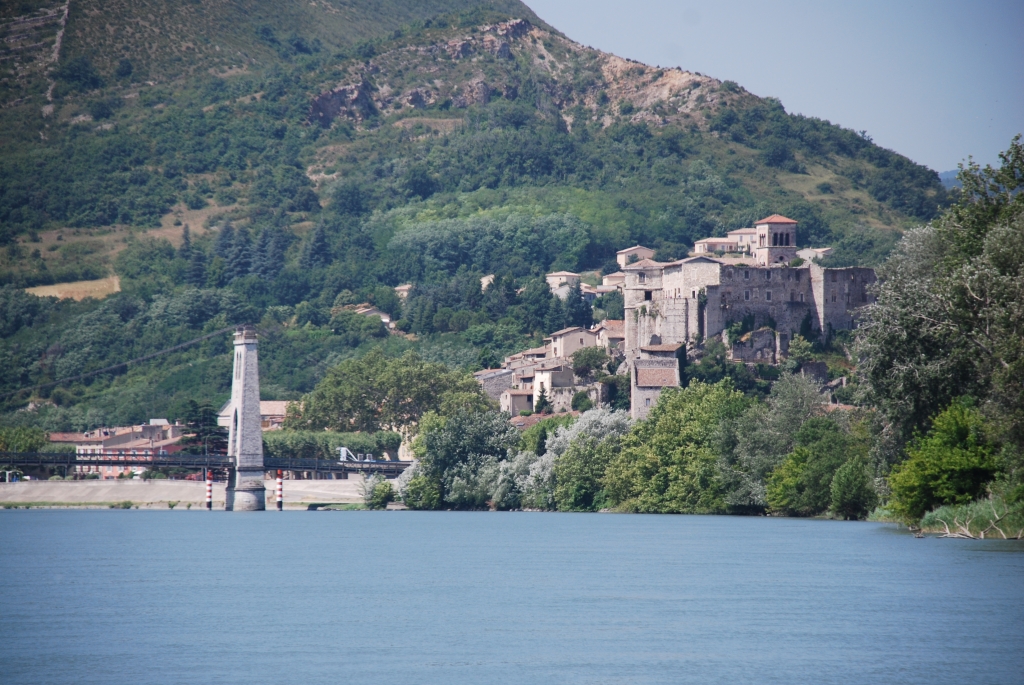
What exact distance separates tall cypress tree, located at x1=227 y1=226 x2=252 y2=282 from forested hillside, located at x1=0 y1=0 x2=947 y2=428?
0.26 meters

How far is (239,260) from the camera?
159 meters

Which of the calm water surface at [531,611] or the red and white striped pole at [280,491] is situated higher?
the calm water surface at [531,611]

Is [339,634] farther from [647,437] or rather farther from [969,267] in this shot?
[647,437]

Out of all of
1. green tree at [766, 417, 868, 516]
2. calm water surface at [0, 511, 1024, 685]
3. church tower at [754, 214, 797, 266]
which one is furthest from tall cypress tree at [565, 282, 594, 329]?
calm water surface at [0, 511, 1024, 685]

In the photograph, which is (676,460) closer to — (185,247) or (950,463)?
(950,463)

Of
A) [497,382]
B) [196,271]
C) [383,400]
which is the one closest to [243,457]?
[383,400]

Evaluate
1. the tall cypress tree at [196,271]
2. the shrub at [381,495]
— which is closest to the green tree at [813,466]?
the shrub at [381,495]

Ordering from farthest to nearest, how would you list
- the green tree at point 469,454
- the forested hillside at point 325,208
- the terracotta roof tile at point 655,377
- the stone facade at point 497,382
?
the forested hillside at point 325,208 < the stone facade at point 497,382 < the terracotta roof tile at point 655,377 < the green tree at point 469,454

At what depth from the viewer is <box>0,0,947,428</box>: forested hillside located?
126625 millimetres

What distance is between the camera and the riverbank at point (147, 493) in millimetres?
76875

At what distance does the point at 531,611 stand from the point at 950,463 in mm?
13034

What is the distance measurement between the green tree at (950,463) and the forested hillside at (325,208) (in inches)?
2947

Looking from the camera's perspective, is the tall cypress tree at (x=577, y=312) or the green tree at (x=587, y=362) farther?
the tall cypress tree at (x=577, y=312)

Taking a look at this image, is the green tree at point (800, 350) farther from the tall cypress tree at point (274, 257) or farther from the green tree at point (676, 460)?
the tall cypress tree at point (274, 257)
